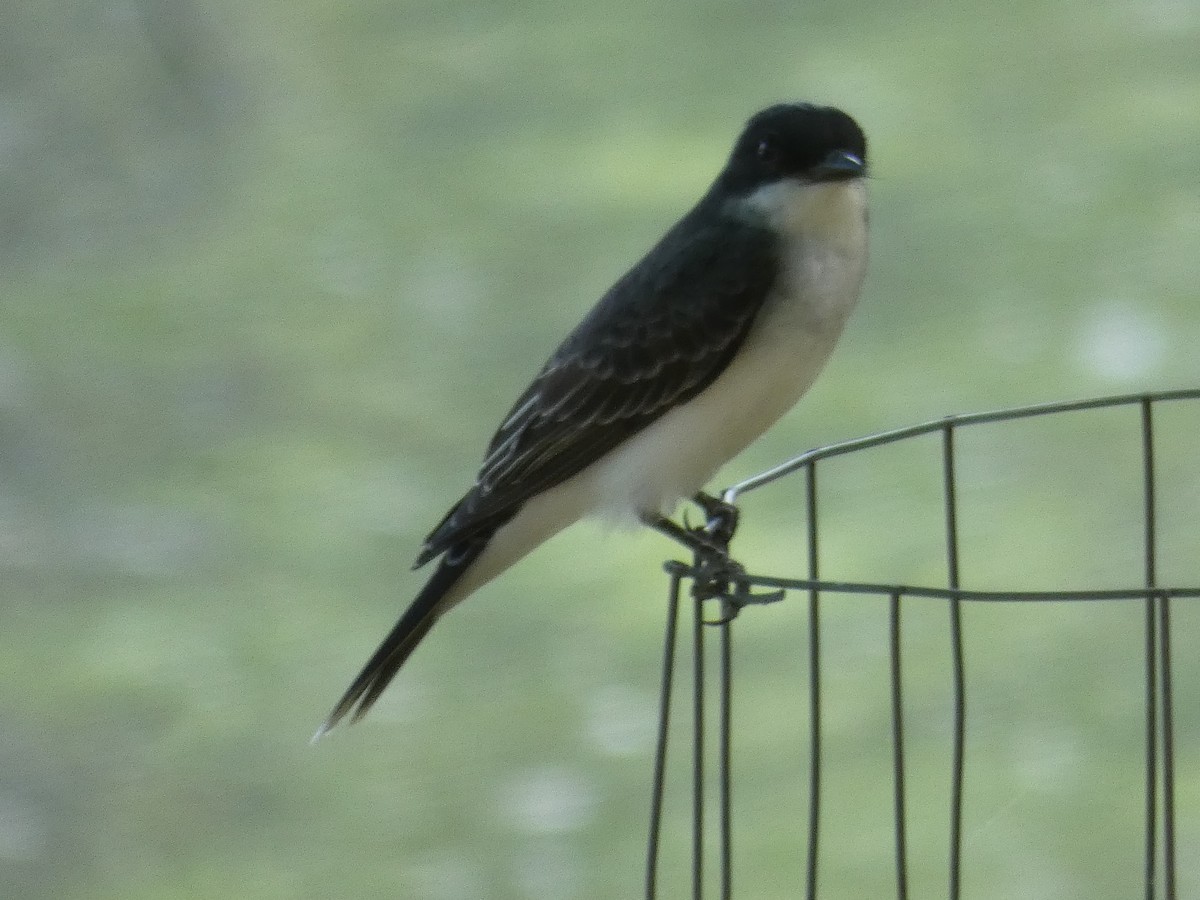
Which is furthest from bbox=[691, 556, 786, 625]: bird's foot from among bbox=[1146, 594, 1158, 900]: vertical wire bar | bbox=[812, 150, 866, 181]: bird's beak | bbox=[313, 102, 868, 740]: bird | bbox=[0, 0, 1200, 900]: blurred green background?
bbox=[0, 0, 1200, 900]: blurred green background

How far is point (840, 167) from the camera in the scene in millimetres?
3070

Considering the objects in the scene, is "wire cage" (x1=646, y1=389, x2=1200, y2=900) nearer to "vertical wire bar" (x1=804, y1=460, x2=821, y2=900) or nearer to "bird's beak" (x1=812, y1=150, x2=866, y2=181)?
"vertical wire bar" (x1=804, y1=460, x2=821, y2=900)

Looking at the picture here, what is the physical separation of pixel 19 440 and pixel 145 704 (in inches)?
51.8

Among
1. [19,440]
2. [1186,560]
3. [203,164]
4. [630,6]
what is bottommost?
[1186,560]

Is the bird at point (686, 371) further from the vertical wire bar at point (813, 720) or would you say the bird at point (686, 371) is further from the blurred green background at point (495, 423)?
the blurred green background at point (495, 423)

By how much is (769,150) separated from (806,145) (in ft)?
0.21

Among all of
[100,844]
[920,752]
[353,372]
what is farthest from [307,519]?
[920,752]

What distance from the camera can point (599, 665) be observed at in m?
5.17

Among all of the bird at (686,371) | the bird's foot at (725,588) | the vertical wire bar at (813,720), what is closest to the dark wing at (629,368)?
the bird at (686,371)

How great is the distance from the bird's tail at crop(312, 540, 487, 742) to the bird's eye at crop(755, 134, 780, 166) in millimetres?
655

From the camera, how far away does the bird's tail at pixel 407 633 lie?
3107mm

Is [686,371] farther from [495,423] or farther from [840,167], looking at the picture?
[495,423]

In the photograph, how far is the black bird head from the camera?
3096 millimetres

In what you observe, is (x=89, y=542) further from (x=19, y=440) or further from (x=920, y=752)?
(x=920, y=752)
